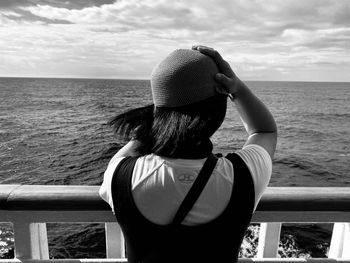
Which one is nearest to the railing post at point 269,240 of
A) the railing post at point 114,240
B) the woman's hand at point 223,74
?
the railing post at point 114,240

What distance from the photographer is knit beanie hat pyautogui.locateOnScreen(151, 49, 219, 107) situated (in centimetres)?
108

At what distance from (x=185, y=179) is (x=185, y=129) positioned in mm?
159

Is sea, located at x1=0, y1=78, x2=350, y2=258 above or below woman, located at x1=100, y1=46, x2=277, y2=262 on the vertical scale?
below

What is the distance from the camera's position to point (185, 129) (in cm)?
108

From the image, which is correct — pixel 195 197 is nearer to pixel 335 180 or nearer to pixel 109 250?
pixel 109 250

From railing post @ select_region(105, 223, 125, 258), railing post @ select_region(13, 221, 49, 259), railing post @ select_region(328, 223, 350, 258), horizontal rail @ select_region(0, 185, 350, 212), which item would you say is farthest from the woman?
railing post @ select_region(328, 223, 350, 258)

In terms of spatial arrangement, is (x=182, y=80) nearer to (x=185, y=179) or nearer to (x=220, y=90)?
(x=220, y=90)

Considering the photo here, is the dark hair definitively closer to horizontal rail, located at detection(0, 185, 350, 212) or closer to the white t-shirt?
the white t-shirt

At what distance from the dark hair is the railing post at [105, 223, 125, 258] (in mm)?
893

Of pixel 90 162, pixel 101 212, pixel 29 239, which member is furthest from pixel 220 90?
pixel 90 162

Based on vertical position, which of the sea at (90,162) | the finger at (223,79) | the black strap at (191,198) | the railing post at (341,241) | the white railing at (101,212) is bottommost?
the sea at (90,162)

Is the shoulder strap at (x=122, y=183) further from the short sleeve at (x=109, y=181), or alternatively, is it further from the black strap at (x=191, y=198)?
the black strap at (x=191, y=198)

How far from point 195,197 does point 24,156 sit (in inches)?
982

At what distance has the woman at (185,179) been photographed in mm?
1061
